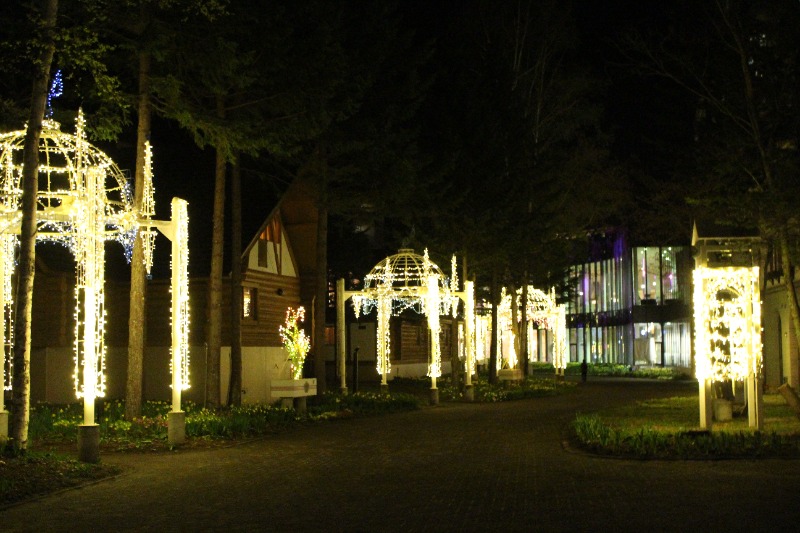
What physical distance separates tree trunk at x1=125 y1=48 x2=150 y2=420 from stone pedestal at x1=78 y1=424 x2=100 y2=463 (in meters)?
5.26

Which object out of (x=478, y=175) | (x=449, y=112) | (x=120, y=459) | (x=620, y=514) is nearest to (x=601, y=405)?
(x=478, y=175)

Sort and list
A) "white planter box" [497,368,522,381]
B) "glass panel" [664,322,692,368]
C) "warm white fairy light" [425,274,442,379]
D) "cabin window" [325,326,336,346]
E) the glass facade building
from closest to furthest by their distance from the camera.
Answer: "warm white fairy light" [425,274,442,379], "white planter box" [497,368,522,381], "cabin window" [325,326,336,346], "glass panel" [664,322,692,368], the glass facade building

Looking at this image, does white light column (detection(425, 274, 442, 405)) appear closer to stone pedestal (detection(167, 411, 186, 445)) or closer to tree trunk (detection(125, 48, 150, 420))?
tree trunk (detection(125, 48, 150, 420))

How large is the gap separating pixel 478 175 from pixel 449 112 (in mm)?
2924

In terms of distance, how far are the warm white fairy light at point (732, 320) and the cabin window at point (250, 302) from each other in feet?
51.8

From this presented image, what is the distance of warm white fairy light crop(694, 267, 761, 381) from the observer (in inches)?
Result: 754

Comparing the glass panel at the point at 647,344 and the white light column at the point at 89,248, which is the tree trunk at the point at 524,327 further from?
the white light column at the point at 89,248

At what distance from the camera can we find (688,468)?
14414mm

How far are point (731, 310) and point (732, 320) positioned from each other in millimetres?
238

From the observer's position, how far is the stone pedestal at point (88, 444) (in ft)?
48.9

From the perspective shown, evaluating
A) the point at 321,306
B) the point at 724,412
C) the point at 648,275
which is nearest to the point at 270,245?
the point at 321,306

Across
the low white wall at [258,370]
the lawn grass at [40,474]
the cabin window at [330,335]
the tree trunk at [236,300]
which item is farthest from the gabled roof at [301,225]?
the lawn grass at [40,474]


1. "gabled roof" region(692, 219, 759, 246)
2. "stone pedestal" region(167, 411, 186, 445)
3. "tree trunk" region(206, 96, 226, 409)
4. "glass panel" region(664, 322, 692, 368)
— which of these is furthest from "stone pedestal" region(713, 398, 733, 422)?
"glass panel" region(664, 322, 692, 368)

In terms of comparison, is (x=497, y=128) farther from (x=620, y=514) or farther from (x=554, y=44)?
(x=620, y=514)
